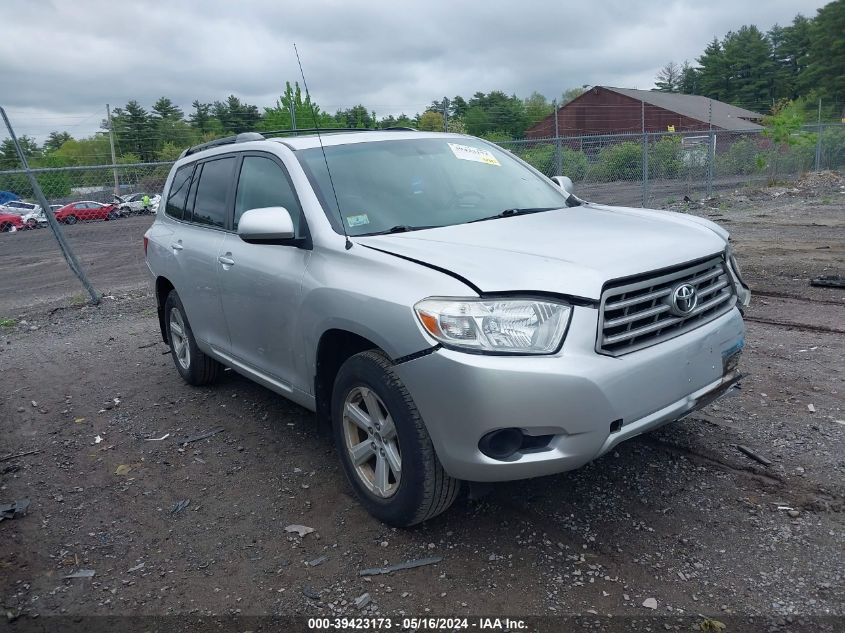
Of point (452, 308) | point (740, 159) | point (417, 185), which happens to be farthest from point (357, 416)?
point (740, 159)

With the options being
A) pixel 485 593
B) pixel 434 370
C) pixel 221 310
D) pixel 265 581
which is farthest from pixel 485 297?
pixel 221 310

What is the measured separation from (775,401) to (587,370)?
2.48 m

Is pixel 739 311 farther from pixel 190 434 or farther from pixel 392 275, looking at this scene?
pixel 190 434

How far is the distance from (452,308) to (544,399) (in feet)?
1.69

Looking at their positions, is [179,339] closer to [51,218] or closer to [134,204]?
[51,218]

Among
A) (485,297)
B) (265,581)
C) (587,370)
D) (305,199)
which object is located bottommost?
(265,581)

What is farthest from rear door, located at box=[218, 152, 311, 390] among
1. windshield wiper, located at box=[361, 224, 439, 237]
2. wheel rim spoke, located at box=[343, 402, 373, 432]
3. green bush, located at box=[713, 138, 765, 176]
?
A: green bush, located at box=[713, 138, 765, 176]

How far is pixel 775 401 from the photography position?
15.2 feet

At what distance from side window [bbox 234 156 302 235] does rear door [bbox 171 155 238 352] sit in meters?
0.17

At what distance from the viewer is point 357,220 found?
3764 mm

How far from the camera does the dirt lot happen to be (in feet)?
9.60

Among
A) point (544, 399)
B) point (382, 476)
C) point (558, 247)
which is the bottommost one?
point (382, 476)

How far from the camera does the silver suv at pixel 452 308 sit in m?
2.85

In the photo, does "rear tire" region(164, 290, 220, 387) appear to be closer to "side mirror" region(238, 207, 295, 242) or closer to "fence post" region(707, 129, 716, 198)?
"side mirror" region(238, 207, 295, 242)
